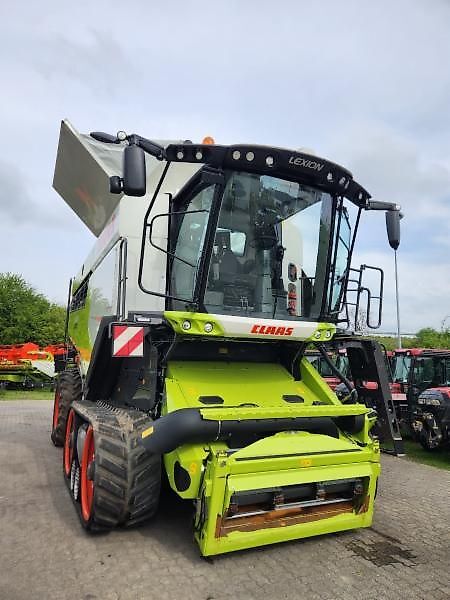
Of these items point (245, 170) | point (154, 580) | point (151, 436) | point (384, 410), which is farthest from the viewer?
point (384, 410)

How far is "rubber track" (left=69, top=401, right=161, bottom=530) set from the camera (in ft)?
13.3

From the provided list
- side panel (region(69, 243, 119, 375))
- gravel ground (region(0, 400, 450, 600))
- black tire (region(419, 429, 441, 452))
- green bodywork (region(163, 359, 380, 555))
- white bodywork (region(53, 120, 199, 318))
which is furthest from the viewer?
black tire (region(419, 429, 441, 452))

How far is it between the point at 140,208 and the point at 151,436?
2406 mm

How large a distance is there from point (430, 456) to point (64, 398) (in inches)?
232

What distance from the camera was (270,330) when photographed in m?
4.61

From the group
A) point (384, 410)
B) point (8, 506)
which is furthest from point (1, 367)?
point (384, 410)

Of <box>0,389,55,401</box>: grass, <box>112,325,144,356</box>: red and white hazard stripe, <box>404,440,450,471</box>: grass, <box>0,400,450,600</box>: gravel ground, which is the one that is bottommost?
<box>0,389,55,401</box>: grass

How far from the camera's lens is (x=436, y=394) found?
8281 millimetres

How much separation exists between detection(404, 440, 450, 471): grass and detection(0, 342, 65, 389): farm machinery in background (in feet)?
43.6

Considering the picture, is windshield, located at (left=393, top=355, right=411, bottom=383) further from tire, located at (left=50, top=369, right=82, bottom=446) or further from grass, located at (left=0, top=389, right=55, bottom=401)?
grass, located at (left=0, top=389, right=55, bottom=401)

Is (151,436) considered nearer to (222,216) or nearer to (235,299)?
(235,299)

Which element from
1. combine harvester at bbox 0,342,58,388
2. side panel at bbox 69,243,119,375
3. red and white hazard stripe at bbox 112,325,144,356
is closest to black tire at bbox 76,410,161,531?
red and white hazard stripe at bbox 112,325,144,356

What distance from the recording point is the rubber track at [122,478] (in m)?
4.07

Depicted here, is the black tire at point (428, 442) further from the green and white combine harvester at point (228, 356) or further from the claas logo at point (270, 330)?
the claas logo at point (270, 330)
